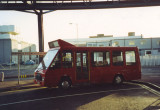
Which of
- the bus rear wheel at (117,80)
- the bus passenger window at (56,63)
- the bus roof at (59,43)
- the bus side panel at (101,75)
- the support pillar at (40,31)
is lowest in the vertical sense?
the bus rear wheel at (117,80)

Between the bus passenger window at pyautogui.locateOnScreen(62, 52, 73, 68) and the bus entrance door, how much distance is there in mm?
470

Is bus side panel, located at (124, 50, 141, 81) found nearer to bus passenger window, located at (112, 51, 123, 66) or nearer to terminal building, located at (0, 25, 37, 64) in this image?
bus passenger window, located at (112, 51, 123, 66)

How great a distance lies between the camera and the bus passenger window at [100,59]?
10969mm

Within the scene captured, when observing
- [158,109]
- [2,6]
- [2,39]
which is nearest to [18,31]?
[2,39]

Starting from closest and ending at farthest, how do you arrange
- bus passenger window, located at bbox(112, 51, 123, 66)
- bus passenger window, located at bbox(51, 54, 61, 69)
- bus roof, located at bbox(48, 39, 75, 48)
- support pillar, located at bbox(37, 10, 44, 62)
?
1. bus passenger window, located at bbox(51, 54, 61, 69)
2. bus roof, located at bbox(48, 39, 75, 48)
3. bus passenger window, located at bbox(112, 51, 123, 66)
4. support pillar, located at bbox(37, 10, 44, 62)

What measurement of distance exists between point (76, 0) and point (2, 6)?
7.63 meters

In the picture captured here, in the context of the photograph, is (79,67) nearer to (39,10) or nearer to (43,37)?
(43,37)

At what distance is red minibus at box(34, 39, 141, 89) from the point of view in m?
9.78

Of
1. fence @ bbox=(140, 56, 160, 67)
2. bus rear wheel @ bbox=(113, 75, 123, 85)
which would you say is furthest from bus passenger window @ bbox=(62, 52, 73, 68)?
fence @ bbox=(140, 56, 160, 67)

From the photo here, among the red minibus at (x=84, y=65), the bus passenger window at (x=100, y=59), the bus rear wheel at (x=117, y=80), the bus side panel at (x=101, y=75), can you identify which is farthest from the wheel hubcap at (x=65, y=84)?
the bus rear wheel at (x=117, y=80)

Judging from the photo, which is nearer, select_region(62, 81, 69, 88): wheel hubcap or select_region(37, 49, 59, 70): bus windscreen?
select_region(37, 49, 59, 70): bus windscreen

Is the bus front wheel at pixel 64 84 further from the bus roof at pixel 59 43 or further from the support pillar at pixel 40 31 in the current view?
the support pillar at pixel 40 31

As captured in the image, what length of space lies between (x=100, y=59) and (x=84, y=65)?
51.2 inches

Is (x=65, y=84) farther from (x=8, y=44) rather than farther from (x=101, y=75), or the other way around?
(x=8, y=44)
